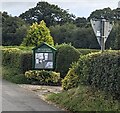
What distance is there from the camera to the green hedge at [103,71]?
10.9 meters

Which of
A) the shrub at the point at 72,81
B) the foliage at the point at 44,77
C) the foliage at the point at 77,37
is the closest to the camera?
the shrub at the point at 72,81

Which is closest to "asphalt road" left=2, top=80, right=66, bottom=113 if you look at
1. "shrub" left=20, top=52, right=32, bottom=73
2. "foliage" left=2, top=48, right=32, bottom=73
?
"shrub" left=20, top=52, right=32, bottom=73

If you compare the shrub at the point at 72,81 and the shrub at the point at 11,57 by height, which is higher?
the shrub at the point at 11,57

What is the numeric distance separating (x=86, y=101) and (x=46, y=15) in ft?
197

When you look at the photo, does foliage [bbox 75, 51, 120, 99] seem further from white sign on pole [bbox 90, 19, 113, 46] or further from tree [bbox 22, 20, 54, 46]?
tree [bbox 22, 20, 54, 46]

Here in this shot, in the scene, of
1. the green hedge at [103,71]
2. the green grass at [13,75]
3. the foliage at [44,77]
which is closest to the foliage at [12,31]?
the green grass at [13,75]

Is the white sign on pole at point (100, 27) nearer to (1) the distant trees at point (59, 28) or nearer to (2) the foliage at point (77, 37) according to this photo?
(1) the distant trees at point (59, 28)

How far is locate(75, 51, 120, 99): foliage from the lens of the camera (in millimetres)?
10945

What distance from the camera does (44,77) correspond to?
70.2 ft

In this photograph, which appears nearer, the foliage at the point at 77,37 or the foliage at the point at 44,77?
the foliage at the point at 44,77

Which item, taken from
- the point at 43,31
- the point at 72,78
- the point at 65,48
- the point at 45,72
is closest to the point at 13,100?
the point at 72,78

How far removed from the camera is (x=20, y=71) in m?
24.1

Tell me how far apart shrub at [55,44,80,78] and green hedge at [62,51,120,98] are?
7.49 m

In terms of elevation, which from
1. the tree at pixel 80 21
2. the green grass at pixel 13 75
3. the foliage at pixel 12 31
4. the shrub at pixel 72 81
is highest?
the tree at pixel 80 21
